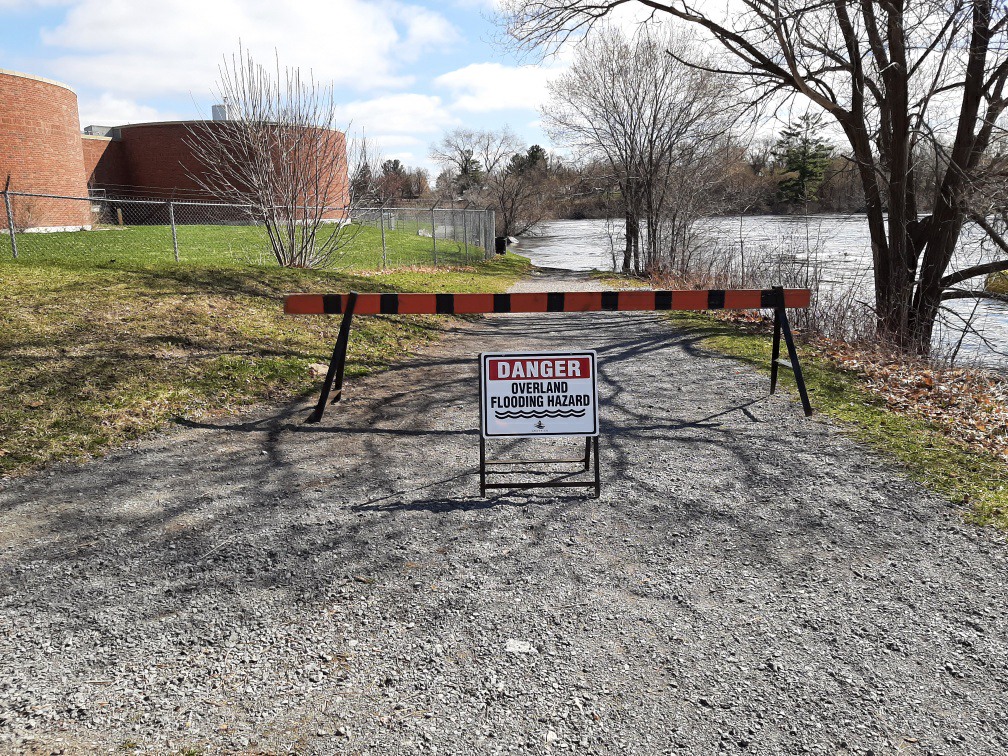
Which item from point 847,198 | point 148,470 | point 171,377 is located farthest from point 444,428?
point 847,198

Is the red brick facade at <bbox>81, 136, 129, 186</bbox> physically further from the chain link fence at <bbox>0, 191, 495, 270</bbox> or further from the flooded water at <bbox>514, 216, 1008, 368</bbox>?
the flooded water at <bbox>514, 216, 1008, 368</bbox>

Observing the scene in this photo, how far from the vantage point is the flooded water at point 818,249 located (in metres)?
14.9

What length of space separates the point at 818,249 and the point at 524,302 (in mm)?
13512

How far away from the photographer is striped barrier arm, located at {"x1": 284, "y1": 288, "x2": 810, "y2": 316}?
21.4 feet

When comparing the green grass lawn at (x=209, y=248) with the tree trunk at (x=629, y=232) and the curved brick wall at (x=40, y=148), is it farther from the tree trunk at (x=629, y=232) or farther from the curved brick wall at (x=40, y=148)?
the tree trunk at (x=629, y=232)

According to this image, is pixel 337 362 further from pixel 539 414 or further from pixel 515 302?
pixel 539 414

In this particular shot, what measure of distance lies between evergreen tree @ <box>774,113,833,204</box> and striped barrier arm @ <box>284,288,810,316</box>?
30.6 ft

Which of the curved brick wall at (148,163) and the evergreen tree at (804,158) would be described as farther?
the curved brick wall at (148,163)

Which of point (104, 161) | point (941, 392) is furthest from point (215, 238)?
point (941, 392)

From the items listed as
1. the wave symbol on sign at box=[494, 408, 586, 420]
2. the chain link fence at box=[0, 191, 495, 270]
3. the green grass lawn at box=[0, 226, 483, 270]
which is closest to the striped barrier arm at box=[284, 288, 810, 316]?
the wave symbol on sign at box=[494, 408, 586, 420]

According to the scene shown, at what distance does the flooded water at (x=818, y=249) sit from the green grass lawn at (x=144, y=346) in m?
7.99

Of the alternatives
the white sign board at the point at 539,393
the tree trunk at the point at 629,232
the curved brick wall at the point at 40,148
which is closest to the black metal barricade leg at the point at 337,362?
the white sign board at the point at 539,393

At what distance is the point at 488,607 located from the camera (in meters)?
3.45

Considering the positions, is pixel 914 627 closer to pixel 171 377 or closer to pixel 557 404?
pixel 557 404
